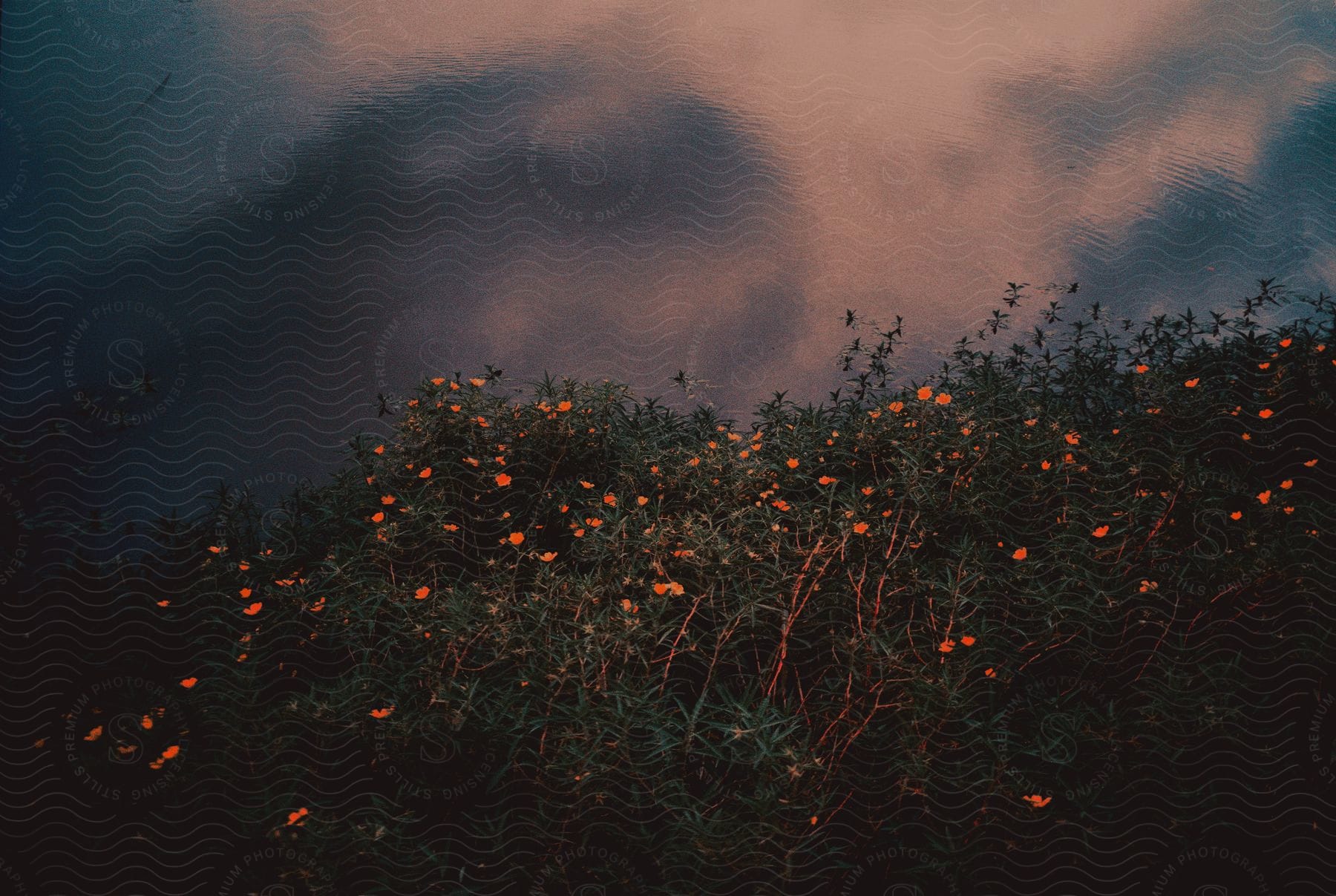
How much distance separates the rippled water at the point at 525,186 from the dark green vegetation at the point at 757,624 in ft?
1.74

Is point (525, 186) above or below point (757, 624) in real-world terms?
above

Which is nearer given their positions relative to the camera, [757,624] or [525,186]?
[757,624]

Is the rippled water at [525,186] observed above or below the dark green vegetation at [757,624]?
above

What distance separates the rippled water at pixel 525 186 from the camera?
349cm

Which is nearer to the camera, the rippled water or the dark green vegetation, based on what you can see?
the dark green vegetation

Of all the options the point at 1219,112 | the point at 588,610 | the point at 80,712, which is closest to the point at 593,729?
the point at 588,610

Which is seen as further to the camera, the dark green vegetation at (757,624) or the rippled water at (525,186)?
the rippled water at (525,186)

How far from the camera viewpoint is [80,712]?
2510 mm

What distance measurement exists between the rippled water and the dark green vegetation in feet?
1.74

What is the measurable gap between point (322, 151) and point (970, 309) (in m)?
2.99

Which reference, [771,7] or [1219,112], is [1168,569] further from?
[771,7]

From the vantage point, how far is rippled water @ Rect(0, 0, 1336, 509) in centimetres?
349

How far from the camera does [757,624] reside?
2.27 metres

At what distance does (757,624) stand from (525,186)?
97.0 inches
